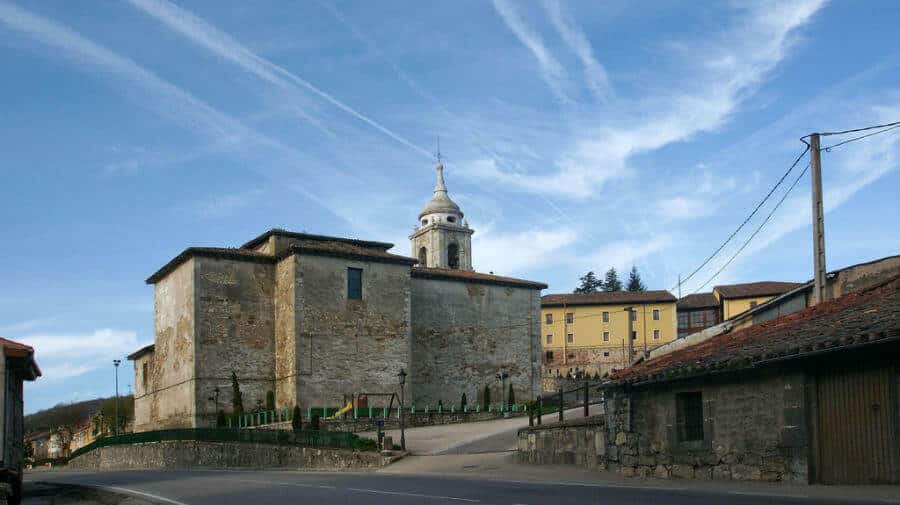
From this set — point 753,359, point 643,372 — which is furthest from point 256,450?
point 753,359

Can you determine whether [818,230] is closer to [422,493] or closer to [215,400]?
A: [422,493]

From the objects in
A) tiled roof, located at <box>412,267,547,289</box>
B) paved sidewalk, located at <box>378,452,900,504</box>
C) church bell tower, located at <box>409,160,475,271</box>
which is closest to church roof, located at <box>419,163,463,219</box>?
church bell tower, located at <box>409,160,475,271</box>

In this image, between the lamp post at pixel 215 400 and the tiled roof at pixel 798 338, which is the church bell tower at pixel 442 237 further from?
the tiled roof at pixel 798 338

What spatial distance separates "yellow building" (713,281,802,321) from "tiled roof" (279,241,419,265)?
45701 millimetres

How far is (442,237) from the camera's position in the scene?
8156 centimetres

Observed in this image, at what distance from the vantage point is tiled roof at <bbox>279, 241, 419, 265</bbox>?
49.6 metres

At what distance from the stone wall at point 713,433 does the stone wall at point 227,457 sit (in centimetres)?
898

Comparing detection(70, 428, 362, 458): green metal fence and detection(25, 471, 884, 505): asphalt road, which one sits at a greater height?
detection(25, 471, 884, 505): asphalt road

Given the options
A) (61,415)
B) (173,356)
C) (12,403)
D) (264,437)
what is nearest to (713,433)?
(12,403)

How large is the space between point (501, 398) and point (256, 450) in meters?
25.3

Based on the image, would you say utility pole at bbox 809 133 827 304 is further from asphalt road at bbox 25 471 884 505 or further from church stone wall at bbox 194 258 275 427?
church stone wall at bbox 194 258 275 427

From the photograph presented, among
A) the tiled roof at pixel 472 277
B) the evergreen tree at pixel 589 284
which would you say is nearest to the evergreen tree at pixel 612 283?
the evergreen tree at pixel 589 284

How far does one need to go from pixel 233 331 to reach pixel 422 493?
35.3 metres

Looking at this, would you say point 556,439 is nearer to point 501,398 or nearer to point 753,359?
point 753,359
